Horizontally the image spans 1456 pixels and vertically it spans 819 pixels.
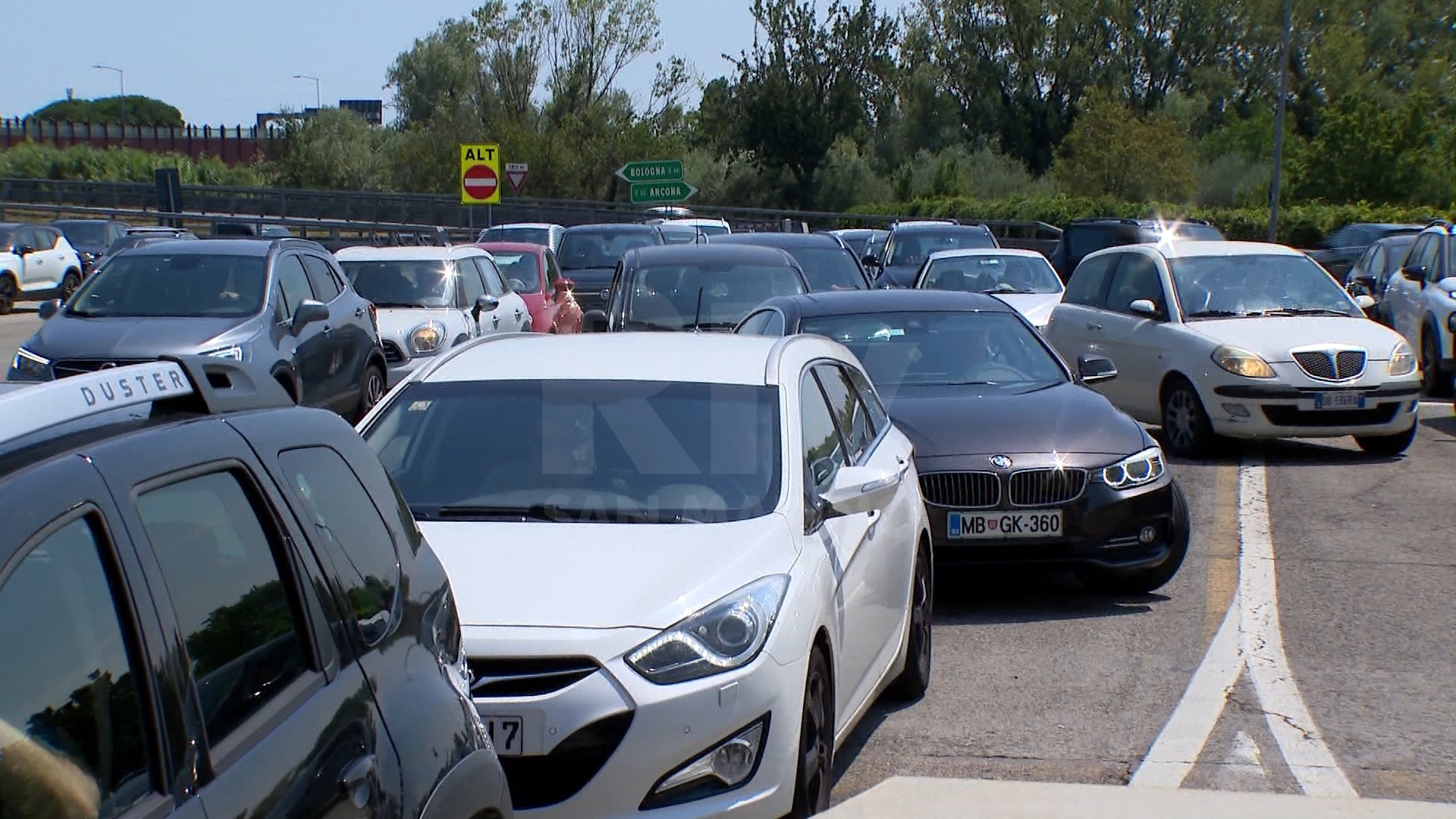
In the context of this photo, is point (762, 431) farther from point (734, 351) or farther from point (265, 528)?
point (265, 528)

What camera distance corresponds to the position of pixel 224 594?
8.68 ft

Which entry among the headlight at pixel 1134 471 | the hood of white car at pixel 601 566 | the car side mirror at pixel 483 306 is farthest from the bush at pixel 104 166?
the hood of white car at pixel 601 566

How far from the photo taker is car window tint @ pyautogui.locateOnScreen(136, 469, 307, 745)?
8.17ft

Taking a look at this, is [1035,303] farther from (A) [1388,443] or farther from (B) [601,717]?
(B) [601,717]

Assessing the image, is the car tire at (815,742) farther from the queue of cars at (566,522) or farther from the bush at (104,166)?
the bush at (104,166)

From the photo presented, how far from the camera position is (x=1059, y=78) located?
77.2 metres

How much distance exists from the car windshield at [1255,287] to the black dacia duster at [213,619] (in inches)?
471

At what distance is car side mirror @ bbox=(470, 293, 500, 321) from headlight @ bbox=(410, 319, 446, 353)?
39 centimetres

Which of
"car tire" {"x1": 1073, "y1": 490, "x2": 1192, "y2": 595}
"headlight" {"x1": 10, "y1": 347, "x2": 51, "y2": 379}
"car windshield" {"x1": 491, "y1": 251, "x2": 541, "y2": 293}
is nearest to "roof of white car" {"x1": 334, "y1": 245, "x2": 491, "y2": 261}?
"car windshield" {"x1": 491, "y1": 251, "x2": 541, "y2": 293}

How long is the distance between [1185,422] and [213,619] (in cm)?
1234

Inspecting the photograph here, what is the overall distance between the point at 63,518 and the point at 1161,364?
1286 cm

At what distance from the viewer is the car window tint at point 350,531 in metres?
3.04

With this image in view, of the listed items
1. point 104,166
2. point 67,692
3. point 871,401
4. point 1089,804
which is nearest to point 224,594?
point 67,692

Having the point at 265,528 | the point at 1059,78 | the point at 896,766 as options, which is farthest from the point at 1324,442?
the point at 1059,78
